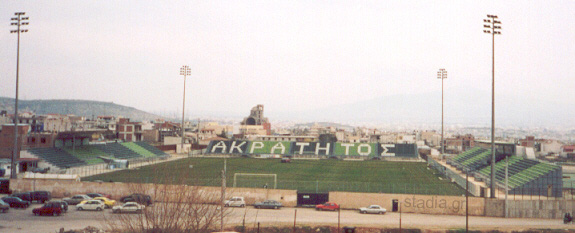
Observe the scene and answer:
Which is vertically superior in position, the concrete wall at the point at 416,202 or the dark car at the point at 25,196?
the concrete wall at the point at 416,202

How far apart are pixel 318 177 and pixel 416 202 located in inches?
A: 672

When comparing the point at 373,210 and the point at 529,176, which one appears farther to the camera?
the point at 529,176

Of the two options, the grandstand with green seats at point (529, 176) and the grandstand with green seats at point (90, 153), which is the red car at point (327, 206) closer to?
the grandstand with green seats at point (529, 176)

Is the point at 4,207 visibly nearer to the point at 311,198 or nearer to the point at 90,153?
the point at 311,198

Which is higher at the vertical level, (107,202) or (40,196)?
(40,196)

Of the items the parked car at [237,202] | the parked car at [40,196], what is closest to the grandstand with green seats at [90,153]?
the parked car at [40,196]

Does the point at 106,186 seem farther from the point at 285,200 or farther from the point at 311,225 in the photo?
the point at 311,225

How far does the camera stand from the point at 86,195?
30172mm

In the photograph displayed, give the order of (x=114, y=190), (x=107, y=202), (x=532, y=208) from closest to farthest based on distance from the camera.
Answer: (x=532, y=208)
(x=107, y=202)
(x=114, y=190)

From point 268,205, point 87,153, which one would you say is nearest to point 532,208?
point 268,205

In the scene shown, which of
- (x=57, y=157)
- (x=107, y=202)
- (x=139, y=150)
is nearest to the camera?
(x=107, y=202)

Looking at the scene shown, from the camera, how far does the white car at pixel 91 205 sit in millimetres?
27641

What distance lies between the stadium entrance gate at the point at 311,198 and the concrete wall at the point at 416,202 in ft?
1.51

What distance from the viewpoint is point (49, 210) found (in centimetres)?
2578
